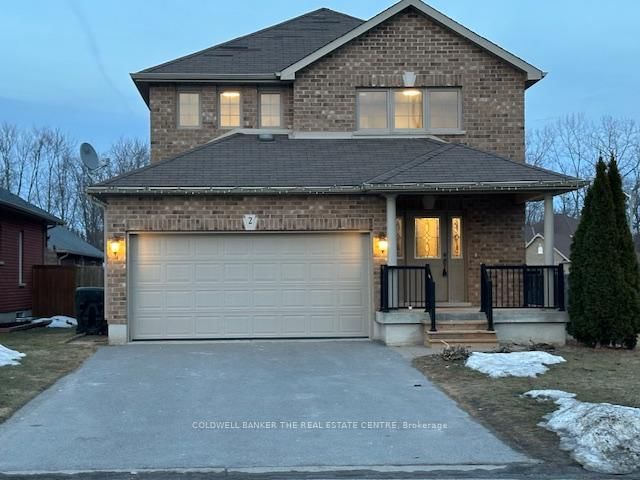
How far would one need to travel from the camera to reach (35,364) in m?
11.4

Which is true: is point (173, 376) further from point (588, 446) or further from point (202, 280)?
point (588, 446)

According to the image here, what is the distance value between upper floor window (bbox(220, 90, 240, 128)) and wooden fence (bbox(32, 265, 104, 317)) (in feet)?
27.9

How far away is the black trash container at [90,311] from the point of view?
16.2 metres

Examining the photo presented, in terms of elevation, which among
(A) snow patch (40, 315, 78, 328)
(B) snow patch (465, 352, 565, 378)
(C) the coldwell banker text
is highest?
(B) snow patch (465, 352, 565, 378)

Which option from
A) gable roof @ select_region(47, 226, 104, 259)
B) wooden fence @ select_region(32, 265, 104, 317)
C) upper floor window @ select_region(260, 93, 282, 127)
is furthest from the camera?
gable roof @ select_region(47, 226, 104, 259)

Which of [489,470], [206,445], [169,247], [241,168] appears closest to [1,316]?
[169,247]

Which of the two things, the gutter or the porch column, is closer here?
the gutter

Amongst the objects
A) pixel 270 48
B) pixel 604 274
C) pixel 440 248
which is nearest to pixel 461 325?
pixel 440 248

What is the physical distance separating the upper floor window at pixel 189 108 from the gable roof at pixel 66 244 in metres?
16.9

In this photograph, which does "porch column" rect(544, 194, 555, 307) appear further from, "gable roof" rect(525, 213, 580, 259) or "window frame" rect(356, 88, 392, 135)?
"gable roof" rect(525, 213, 580, 259)

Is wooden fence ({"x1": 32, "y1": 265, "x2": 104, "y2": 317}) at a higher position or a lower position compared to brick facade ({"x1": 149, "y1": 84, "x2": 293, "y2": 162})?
lower

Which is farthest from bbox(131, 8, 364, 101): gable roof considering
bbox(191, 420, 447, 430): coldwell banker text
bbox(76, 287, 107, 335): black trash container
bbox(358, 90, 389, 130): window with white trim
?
bbox(191, 420, 447, 430): coldwell banker text

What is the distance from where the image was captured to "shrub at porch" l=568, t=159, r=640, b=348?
42.0ft

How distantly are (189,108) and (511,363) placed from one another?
10152 mm
